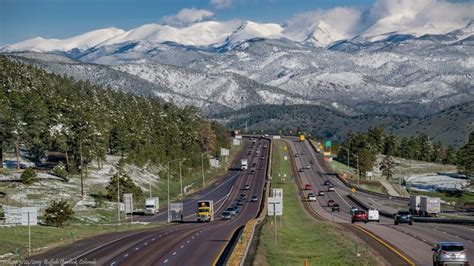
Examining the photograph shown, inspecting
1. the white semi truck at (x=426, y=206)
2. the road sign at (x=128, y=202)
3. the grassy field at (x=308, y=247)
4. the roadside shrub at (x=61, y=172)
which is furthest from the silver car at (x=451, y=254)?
the roadside shrub at (x=61, y=172)

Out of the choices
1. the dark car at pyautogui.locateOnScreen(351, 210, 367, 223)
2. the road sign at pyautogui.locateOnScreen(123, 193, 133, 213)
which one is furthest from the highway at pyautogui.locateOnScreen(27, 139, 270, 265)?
the dark car at pyautogui.locateOnScreen(351, 210, 367, 223)

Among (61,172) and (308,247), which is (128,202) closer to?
(61,172)

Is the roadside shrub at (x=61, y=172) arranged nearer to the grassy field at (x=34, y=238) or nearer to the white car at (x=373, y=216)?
the grassy field at (x=34, y=238)

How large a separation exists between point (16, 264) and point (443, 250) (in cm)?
2493

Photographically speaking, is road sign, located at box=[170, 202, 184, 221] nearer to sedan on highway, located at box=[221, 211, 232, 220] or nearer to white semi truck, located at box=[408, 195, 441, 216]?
sedan on highway, located at box=[221, 211, 232, 220]

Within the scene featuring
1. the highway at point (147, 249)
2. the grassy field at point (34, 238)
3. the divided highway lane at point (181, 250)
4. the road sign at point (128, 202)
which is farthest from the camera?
the road sign at point (128, 202)

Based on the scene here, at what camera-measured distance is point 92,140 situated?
463 ft

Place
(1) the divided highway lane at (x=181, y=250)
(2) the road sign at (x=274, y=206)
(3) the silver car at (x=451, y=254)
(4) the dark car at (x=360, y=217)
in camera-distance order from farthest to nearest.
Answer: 1. (4) the dark car at (x=360, y=217)
2. (2) the road sign at (x=274, y=206)
3. (1) the divided highway lane at (x=181, y=250)
4. (3) the silver car at (x=451, y=254)

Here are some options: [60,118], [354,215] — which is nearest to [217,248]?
[354,215]

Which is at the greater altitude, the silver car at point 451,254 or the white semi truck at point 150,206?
the white semi truck at point 150,206

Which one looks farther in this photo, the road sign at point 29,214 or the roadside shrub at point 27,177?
the roadside shrub at point 27,177

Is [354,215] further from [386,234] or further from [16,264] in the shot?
[16,264]

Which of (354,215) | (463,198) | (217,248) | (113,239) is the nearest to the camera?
(217,248)

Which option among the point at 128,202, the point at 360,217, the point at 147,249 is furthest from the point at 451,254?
the point at 128,202
